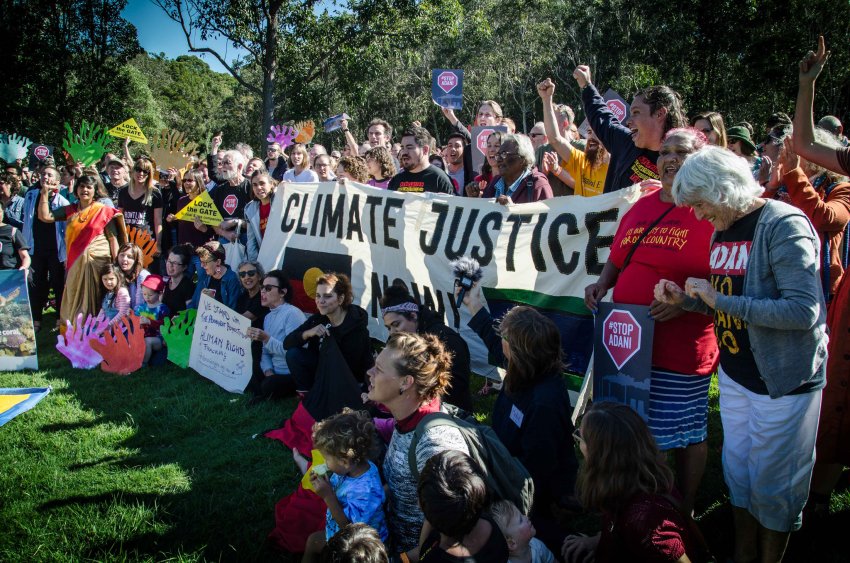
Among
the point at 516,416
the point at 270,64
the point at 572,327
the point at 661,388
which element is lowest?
the point at 516,416

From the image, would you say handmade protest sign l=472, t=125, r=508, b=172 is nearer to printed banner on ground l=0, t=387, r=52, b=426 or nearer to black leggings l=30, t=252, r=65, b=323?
printed banner on ground l=0, t=387, r=52, b=426

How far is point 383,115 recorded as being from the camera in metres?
46.0

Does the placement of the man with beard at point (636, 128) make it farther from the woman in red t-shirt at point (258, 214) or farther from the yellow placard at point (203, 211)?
the yellow placard at point (203, 211)

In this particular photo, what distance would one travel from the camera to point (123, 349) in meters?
6.46

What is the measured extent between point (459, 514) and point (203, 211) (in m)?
6.13

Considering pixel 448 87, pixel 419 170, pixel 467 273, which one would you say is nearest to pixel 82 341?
pixel 419 170

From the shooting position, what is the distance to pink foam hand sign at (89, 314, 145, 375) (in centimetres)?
645

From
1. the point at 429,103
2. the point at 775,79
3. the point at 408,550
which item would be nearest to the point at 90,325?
the point at 408,550

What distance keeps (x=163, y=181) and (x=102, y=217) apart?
194cm

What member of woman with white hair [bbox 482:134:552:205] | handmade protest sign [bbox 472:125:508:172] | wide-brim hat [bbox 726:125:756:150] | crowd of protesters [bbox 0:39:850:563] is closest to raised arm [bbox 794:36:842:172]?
crowd of protesters [bbox 0:39:850:563]

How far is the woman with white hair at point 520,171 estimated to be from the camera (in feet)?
15.7

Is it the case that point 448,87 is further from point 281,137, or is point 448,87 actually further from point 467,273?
point 467,273

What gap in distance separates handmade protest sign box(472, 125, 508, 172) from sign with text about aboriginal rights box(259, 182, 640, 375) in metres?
1.62

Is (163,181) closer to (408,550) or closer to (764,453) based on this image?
(408,550)
